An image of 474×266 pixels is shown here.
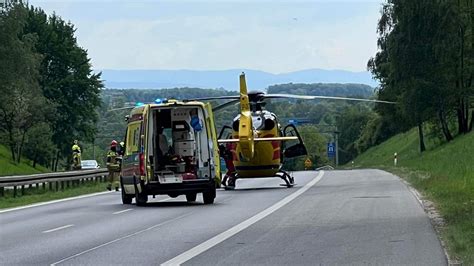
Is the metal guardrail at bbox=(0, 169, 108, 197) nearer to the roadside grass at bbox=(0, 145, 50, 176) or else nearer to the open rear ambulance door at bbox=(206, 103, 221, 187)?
the open rear ambulance door at bbox=(206, 103, 221, 187)

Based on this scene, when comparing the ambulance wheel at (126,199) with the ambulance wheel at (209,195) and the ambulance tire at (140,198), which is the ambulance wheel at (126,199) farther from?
the ambulance wheel at (209,195)

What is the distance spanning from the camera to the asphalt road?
1387 centimetres

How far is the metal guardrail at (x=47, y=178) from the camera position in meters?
32.5

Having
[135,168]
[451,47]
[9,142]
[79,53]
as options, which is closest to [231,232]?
[135,168]

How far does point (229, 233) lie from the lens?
17391 mm

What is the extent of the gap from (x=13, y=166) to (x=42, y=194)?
33.0 metres

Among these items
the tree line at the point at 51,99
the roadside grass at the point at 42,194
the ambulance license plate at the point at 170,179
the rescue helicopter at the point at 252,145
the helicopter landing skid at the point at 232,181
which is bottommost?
the roadside grass at the point at 42,194

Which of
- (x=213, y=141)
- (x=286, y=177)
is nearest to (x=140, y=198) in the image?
(x=213, y=141)

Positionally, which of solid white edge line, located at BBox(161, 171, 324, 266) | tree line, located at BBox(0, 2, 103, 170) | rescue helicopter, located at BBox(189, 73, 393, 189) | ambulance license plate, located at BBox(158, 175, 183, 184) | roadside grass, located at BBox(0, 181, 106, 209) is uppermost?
tree line, located at BBox(0, 2, 103, 170)

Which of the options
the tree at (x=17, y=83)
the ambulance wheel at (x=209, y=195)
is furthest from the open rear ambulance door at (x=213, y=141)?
the tree at (x=17, y=83)

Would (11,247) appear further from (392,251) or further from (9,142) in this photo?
(9,142)

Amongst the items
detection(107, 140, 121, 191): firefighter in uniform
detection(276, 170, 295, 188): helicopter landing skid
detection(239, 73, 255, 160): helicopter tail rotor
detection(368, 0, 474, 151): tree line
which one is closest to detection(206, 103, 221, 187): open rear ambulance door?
detection(239, 73, 255, 160): helicopter tail rotor

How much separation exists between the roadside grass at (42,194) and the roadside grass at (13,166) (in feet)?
71.2

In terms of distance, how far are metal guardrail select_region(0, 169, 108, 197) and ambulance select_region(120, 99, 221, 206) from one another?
278 inches
